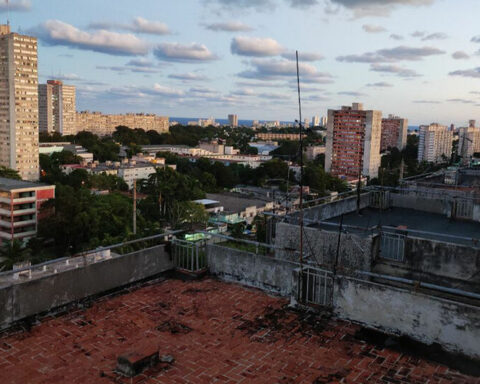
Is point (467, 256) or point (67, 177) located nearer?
point (467, 256)

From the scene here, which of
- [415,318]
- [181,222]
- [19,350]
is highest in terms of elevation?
[415,318]

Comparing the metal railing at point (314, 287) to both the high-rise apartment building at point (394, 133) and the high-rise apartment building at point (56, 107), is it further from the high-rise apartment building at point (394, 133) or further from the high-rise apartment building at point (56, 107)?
the high-rise apartment building at point (394, 133)

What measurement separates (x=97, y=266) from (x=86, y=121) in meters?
117

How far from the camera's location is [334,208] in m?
8.01

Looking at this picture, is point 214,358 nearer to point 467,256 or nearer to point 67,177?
point 467,256

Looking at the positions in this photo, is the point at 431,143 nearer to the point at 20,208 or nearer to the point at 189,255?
the point at 20,208

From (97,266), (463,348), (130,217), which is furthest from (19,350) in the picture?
(130,217)

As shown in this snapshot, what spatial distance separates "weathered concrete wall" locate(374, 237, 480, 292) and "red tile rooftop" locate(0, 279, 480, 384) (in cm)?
167

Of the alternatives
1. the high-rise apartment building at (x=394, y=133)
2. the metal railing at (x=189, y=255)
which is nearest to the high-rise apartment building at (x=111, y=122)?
the high-rise apartment building at (x=394, y=133)

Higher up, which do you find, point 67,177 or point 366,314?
point 366,314

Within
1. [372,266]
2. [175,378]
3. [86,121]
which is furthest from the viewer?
[86,121]

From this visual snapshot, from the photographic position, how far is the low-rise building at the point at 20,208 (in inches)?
1155

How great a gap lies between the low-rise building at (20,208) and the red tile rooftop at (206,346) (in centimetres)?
2785

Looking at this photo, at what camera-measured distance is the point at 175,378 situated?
332 cm
